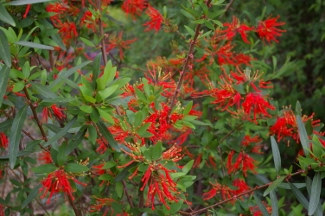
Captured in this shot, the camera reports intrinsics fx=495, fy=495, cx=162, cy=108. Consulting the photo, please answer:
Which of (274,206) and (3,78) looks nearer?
(3,78)

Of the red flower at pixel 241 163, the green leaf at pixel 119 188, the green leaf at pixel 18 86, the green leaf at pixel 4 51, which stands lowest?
the red flower at pixel 241 163

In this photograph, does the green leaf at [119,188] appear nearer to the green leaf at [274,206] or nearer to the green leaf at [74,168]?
the green leaf at [74,168]

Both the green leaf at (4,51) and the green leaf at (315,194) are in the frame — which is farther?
the green leaf at (315,194)

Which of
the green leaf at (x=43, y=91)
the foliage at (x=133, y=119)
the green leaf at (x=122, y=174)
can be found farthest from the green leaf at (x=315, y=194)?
the green leaf at (x=43, y=91)

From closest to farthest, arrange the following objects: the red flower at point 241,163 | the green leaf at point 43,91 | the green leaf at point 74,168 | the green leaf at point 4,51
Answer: the green leaf at point 4,51 → the green leaf at point 43,91 → the green leaf at point 74,168 → the red flower at point 241,163

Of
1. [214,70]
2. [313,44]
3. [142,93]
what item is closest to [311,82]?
[313,44]

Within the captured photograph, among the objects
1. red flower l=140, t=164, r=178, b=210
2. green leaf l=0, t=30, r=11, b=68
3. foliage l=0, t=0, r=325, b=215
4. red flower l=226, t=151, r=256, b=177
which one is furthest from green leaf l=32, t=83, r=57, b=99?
red flower l=226, t=151, r=256, b=177

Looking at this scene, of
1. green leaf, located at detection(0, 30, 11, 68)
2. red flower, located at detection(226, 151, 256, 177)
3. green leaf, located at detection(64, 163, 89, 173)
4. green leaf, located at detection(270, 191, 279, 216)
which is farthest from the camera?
red flower, located at detection(226, 151, 256, 177)

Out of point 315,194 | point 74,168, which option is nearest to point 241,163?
point 315,194

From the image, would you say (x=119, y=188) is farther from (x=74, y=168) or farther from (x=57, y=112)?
(x=57, y=112)

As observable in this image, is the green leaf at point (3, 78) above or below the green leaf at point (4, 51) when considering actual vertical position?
below

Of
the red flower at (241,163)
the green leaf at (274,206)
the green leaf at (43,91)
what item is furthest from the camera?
the red flower at (241,163)

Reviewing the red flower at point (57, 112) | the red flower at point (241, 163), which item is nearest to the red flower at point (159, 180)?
the red flower at point (57, 112)

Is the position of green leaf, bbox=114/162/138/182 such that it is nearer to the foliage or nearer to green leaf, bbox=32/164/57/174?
the foliage
